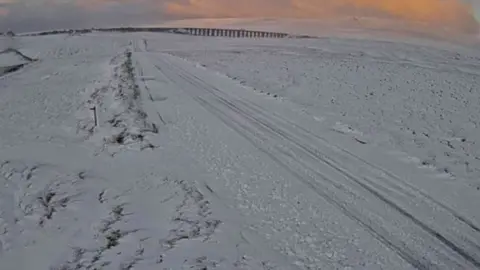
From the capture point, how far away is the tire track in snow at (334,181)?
8.23 meters

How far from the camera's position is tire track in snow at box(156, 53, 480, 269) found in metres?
8.23

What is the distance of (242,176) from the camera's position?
1204 cm

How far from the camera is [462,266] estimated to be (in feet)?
25.6

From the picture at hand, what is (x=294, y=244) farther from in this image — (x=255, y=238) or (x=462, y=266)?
(x=462, y=266)

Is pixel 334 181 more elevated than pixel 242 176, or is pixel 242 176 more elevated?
pixel 334 181

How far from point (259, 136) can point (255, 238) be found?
6.39m

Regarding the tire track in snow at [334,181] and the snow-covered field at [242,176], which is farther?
the snow-covered field at [242,176]

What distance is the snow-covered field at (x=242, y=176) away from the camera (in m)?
8.70

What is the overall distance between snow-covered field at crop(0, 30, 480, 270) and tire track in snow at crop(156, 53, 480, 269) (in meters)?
0.04

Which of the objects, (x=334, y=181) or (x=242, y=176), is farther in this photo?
(x=242, y=176)

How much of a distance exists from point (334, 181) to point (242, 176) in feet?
6.94

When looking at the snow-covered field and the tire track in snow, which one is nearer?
the tire track in snow

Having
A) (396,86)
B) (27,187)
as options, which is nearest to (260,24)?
(396,86)

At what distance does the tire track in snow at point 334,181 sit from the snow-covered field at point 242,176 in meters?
0.04
